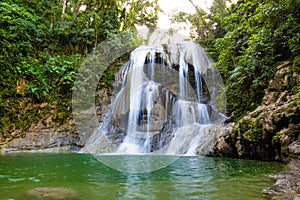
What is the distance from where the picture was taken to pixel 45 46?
14.9m

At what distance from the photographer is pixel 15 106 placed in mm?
12023

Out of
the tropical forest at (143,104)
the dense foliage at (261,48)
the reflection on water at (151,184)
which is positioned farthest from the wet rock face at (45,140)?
the dense foliage at (261,48)

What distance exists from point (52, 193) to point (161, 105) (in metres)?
9.98

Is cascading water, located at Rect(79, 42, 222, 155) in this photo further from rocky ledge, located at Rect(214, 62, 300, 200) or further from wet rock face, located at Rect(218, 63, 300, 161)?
wet rock face, located at Rect(218, 63, 300, 161)

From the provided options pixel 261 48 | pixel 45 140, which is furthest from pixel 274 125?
pixel 45 140

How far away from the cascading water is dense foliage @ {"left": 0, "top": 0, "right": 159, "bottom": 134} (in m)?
2.76

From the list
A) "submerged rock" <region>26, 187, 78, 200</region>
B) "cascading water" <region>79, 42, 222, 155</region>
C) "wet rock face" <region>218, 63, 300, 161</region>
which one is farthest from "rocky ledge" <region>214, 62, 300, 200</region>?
"submerged rock" <region>26, 187, 78, 200</region>

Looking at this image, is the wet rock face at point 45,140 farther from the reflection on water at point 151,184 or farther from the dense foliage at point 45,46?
the reflection on water at point 151,184

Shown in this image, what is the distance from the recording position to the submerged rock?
305cm

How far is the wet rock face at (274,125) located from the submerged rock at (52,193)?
470 cm

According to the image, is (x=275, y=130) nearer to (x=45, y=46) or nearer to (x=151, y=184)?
(x=151, y=184)

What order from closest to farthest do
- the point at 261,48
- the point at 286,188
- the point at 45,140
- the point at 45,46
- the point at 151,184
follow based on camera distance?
1. the point at 286,188
2. the point at 151,184
3. the point at 261,48
4. the point at 45,140
5. the point at 45,46

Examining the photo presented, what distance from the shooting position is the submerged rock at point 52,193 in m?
3.05

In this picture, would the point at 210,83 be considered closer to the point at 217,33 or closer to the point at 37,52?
the point at 217,33
